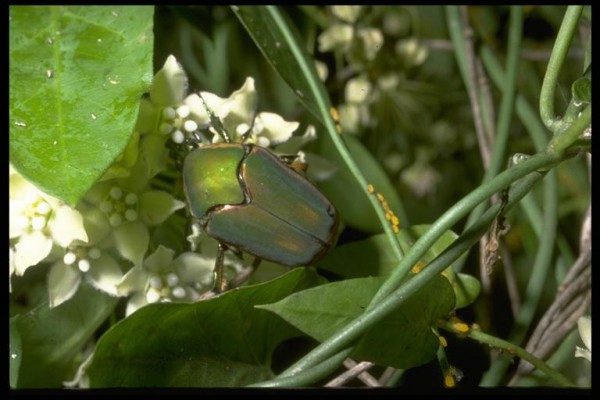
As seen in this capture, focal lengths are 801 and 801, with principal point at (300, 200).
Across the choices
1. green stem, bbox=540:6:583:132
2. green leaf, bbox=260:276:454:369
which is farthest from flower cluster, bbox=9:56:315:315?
green stem, bbox=540:6:583:132

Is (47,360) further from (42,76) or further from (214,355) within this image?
(42,76)

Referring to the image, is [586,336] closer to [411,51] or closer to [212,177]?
[212,177]

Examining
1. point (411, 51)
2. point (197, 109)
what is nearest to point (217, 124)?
point (197, 109)

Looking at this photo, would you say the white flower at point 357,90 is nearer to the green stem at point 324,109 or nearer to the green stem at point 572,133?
the green stem at point 324,109

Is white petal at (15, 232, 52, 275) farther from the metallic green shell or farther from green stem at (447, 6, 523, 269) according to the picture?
green stem at (447, 6, 523, 269)

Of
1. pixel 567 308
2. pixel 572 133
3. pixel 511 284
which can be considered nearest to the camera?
pixel 572 133

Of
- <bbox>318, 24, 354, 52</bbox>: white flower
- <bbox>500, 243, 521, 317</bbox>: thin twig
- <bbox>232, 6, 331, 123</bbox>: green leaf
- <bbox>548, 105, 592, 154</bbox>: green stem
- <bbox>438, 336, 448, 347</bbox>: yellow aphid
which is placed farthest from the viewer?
<bbox>318, 24, 354, 52</bbox>: white flower

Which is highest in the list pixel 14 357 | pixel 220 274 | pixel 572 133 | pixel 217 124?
pixel 572 133
